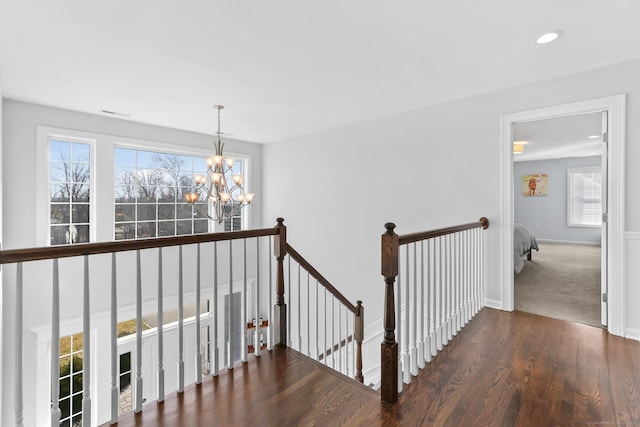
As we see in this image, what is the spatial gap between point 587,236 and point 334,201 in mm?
6819

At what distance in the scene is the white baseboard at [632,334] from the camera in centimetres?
267

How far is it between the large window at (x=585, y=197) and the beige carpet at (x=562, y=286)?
1571 mm

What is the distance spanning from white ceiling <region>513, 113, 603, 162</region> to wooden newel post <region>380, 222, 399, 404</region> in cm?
264

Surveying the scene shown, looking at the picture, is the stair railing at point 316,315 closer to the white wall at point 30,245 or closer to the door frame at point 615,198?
the door frame at point 615,198

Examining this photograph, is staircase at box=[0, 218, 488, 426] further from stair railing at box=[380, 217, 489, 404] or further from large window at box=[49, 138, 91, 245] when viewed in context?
large window at box=[49, 138, 91, 245]

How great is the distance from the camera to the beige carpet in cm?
336

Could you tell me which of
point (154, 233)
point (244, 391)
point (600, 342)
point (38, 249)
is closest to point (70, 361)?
point (154, 233)

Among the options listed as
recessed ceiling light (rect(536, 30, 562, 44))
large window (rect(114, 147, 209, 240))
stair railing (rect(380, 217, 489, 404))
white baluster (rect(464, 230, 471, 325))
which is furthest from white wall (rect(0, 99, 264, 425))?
recessed ceiling light (rect(536, 30, 562, 44))

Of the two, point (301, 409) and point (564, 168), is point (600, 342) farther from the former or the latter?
point (564, 168)

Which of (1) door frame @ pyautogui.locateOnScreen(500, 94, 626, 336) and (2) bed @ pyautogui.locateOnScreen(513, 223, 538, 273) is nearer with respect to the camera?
(1) door frame @ pyautogui.locateOnScreen(500, 94, 626, 336)

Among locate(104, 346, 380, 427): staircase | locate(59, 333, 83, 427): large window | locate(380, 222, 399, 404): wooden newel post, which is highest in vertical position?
locate(380, 222, 399, 404): wooden newel post

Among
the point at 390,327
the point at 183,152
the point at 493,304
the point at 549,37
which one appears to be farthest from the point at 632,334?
the point at 183,152

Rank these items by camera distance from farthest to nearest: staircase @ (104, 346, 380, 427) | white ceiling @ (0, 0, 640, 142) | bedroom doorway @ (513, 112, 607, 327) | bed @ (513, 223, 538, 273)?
bed @ (513, 223, 538, 273)
bedroom doorway @ (513, 112, 607, 327)
white ceiling @ (0, 0, 640, 142)
staircase @ (104, 346, 380, 427)

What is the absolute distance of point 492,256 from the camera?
3398mm
